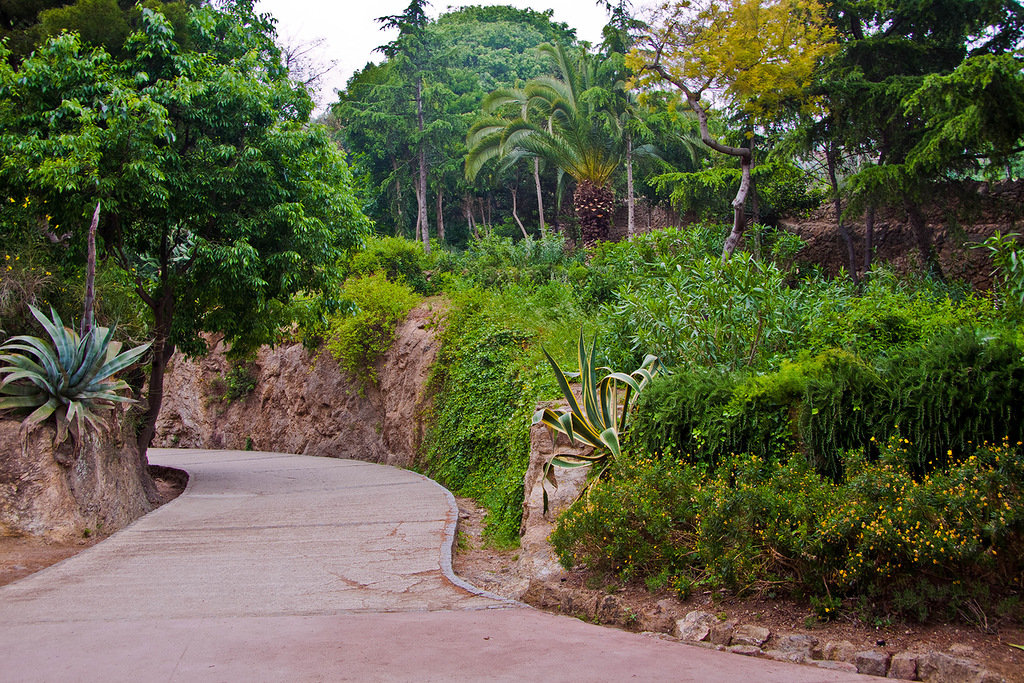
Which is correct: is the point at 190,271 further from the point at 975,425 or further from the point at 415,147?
the point at 415,147

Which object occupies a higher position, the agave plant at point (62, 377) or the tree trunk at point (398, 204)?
the tree trunk at point (398, 204)

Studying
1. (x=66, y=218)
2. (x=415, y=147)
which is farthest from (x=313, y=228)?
(x=415, y=147)

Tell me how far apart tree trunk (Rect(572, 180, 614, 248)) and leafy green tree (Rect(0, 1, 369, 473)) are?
9501 millimetres

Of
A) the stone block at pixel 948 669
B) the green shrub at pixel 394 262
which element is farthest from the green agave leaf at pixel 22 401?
the green shrub at pixel 394 262

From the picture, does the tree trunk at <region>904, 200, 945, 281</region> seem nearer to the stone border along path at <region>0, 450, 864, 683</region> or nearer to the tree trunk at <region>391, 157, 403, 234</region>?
the stone border along path at <region>0, 450, 864, 683</region>

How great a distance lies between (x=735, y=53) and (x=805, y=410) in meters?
12.3

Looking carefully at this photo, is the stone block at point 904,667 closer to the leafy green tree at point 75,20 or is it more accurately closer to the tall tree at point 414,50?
the leafy green tree at point 75,20

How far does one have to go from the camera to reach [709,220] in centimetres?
1984

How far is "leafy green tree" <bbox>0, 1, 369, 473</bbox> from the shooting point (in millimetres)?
10258

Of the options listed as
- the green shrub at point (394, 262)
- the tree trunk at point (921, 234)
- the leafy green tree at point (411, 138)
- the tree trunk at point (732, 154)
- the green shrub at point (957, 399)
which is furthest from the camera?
the leafy green tree at point (411, 138)

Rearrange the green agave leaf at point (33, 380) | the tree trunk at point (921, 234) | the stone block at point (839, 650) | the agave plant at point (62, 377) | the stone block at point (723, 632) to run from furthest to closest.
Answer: the tree trunk at point (921, 234)
the agave plant at point (62, 377)
the green agave leaf at point (33, 380)
the stone block at point (723, 632)
the stone block at point (839, 650)

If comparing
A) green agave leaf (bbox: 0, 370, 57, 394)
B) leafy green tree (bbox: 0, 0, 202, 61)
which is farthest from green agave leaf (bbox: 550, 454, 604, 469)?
leafy green tree (bbox: 0, 0, 202, 61)

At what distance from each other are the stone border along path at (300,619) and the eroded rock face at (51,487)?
1.48ft

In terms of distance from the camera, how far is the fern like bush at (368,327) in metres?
16.7
